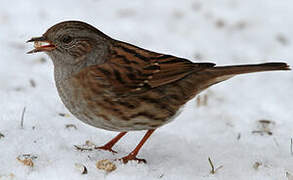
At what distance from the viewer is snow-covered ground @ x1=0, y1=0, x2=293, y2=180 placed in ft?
15.3

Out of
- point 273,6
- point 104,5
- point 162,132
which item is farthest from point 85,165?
point 273,6

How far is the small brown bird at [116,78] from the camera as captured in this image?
4633 mm

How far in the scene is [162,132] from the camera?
5.69 m

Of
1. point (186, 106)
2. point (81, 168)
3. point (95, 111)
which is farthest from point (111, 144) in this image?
point (186, 106)

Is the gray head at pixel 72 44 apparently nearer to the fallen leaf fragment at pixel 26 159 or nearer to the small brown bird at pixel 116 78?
the small brown bird at pixel 116 78

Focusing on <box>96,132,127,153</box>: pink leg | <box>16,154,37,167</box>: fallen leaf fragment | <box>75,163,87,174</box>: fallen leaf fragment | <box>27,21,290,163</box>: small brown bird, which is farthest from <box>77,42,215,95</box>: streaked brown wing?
<box>16,154,37,167</box>: fallen leaf fragment

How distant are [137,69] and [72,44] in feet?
1.98

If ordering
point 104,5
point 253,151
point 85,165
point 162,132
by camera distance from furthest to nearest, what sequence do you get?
point 104,5, point 162,132, point 253,151, point 85,165

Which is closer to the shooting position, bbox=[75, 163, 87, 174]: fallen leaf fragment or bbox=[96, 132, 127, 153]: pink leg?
bbox=[75, 163, 87, 174]: fallen leaf fragment

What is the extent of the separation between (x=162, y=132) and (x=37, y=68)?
2205 mm

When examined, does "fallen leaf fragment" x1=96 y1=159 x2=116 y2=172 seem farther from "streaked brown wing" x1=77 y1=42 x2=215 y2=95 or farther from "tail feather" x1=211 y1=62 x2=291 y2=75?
"tail feather" x1=211 y1=62 x2=291 y2=75

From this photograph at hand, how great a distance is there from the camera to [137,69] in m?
4.87

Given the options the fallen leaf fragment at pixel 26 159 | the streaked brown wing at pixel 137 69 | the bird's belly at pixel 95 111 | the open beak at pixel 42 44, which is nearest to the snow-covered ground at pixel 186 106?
the fallen leaf fragment at pixel 26 159

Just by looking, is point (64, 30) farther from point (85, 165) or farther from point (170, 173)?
point (170, 173)
